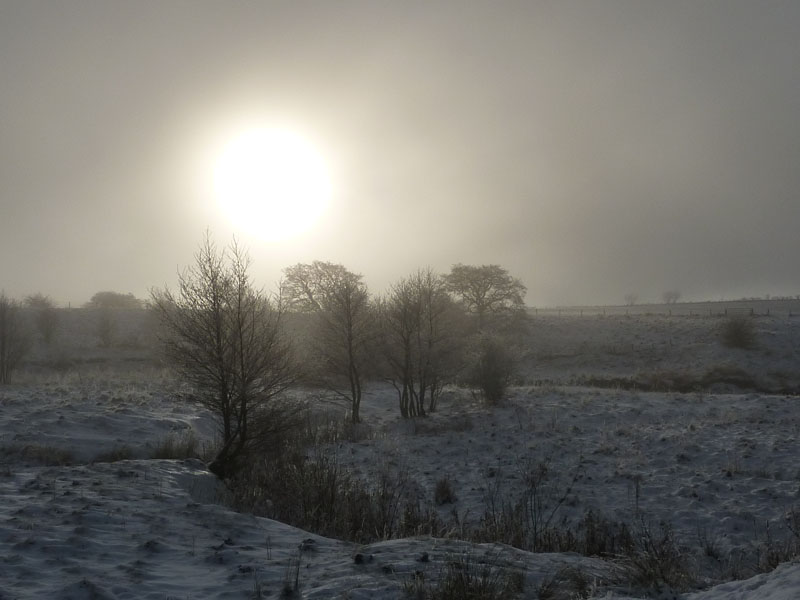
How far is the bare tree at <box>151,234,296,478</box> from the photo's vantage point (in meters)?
15.5

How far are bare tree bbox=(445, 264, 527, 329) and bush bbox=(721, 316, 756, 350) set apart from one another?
20595 mm

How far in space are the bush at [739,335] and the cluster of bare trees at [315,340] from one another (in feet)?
67.4

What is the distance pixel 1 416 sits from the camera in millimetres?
19469

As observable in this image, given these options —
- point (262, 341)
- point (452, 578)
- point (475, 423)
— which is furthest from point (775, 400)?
point (452, 578)

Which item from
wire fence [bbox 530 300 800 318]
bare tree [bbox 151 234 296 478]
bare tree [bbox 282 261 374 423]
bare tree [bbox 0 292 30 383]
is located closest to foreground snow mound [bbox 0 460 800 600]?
bare tree [bbox 151 234 296 478]

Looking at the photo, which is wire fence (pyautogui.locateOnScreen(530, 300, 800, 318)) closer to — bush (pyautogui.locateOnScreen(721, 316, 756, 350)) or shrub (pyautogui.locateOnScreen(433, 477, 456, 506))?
bush (pyautogui.locateOnScreen(721, 316, 756, 350))

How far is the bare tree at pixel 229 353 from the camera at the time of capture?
15.5 metres

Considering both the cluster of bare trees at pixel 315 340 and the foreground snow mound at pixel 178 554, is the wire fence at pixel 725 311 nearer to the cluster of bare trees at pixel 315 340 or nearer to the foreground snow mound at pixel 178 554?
the cluster of bare trees at pixel 315 340

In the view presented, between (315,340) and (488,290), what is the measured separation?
3541cm

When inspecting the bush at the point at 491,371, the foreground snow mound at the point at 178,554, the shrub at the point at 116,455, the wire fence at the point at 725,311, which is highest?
the wire fence at the point at 725,311

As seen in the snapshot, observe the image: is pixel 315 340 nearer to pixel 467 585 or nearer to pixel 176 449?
pixel 176 449

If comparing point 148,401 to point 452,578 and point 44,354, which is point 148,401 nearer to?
point 452,578

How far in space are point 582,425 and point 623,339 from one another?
37.6 m

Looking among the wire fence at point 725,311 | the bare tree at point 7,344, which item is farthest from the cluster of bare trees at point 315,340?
the wire fence at point 725,311
